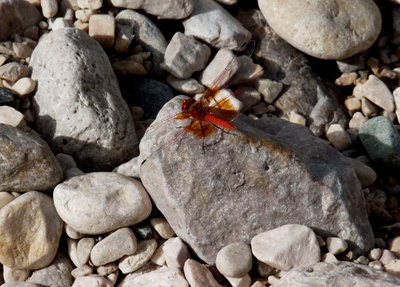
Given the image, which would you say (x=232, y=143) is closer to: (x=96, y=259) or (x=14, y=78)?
(x=96, y=259)

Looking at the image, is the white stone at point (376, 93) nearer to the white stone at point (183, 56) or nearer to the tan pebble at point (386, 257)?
→ the white stone at point (183, 56)

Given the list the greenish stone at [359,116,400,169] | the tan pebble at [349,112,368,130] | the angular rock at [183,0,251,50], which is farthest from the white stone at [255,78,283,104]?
the greenish stone at [359,116,400,169]

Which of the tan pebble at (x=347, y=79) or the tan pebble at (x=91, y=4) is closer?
the tan pebble at (x=91, y=4)

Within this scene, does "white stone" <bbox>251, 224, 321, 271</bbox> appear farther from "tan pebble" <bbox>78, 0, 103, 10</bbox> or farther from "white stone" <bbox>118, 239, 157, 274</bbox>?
"tan pebble" <bbox>78, 0, 103, 10</bbox>

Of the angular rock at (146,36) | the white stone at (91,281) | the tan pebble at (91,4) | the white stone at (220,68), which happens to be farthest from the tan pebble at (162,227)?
the tan pebble at (91,4)

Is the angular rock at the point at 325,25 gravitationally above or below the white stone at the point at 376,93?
above

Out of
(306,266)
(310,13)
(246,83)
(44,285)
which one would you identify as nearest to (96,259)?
(44,285)

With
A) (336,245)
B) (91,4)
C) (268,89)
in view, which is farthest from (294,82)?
(336,245)
